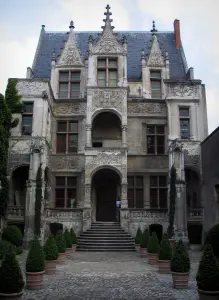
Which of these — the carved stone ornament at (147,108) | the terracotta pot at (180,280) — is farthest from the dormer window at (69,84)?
the terracotta pot at (180,280)

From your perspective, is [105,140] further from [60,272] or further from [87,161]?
[60,272]

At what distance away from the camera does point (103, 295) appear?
9141mm

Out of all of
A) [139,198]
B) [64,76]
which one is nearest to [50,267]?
[139,198]

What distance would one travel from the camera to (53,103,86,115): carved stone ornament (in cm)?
2589

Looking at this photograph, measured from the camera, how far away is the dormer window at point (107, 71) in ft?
82.9

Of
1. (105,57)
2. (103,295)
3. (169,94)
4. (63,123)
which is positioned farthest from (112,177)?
(103,295)

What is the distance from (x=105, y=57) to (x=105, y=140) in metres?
6.19

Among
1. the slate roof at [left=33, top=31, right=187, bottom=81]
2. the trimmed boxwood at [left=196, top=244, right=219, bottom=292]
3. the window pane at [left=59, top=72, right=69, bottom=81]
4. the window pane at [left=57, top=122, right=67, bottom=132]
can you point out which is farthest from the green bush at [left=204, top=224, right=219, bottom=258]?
the window pane at [left=59, top=72, right=69, bottom=81]

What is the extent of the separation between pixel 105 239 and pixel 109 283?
974cm

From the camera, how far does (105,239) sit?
20.3 metres

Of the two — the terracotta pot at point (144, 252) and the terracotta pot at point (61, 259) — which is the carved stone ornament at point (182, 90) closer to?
the terracotta pot at point (144, 252)

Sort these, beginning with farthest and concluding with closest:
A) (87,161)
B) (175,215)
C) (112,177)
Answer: (112,177) < (87,161) < (175,215)

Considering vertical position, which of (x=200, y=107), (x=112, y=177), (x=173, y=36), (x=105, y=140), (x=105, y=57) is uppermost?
(x=173, y=36)

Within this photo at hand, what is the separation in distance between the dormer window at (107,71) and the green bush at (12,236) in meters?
12.0
